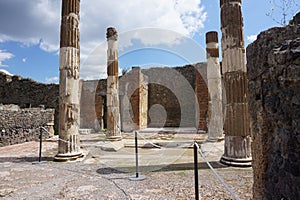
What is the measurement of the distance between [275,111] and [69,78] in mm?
5700

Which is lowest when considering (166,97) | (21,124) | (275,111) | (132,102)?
(21,124)

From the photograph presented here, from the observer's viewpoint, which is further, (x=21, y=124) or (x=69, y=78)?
(x=21, y=124)

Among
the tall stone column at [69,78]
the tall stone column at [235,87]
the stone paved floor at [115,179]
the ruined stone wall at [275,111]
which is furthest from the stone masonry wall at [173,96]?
the ruined stone wall at [275,111]

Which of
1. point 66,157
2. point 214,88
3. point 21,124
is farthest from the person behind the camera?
point 21,124

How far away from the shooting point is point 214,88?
341 inches

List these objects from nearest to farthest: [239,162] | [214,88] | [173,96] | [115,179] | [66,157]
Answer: [115,179]
[239,162]
[66,157]
[214,88]
[173,96]

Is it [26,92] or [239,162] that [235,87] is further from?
[26,92]

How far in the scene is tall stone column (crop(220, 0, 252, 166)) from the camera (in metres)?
4.81

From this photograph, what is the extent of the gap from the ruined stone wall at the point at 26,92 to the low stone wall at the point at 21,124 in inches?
245

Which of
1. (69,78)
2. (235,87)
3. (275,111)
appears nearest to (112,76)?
(69,78)

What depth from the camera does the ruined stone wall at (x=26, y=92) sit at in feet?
55.5

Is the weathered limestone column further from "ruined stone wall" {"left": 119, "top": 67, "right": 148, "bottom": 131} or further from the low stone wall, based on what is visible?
the low stone wall

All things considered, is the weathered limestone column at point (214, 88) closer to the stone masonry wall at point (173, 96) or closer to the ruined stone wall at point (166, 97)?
the ruined stone wall at point (166, 97)

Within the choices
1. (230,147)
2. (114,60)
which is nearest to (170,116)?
(114,60)
